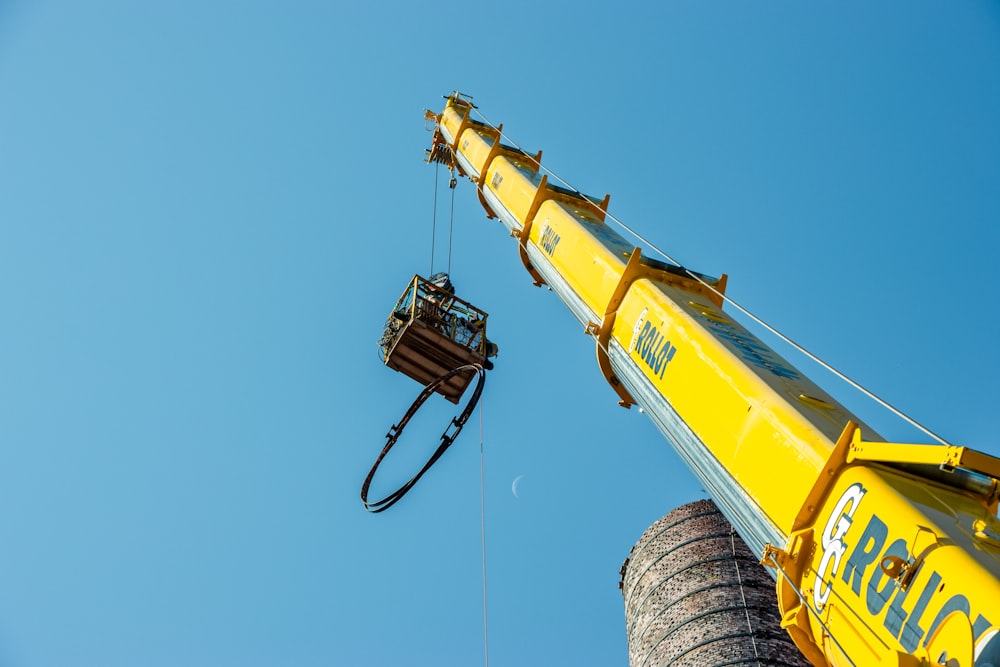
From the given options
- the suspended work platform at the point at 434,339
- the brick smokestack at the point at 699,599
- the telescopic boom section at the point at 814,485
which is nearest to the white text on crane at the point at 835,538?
the telescopic boom section at the point at 814,485

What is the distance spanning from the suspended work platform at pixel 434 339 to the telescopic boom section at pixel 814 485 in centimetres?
581

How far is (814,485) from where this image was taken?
466 cm

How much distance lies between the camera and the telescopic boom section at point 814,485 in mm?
3750

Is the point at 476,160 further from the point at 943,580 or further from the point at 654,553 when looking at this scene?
the point at 943,580

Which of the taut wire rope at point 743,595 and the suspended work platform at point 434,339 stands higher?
the suspended work platform at point 434,339

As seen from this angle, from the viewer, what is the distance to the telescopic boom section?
375 centimetres

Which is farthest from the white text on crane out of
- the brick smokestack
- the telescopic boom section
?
the brick smokestack

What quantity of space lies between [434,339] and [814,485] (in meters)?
9.35

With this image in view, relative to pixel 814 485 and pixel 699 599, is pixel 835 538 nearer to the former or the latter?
pixel 814 485

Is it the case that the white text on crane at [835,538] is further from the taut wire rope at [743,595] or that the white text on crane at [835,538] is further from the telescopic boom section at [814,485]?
the taut wire rope at [743,595]

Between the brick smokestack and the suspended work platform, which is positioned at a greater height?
the suspended work platform

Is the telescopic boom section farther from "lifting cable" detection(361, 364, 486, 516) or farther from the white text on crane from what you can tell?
"lifting cable" detection(361, 364, 486, 516)

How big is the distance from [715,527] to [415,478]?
197 inches

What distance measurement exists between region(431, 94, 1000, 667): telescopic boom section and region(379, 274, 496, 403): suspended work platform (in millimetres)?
5808
